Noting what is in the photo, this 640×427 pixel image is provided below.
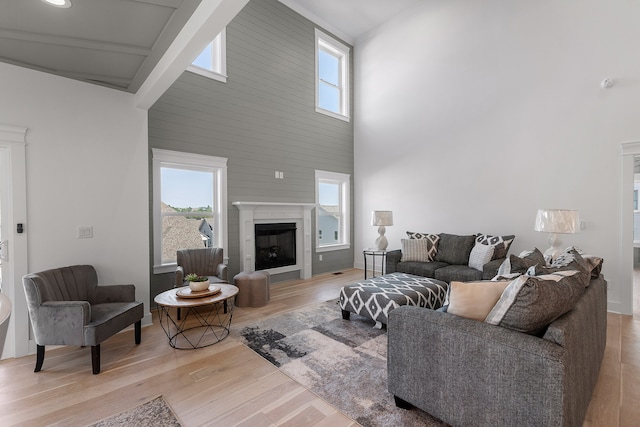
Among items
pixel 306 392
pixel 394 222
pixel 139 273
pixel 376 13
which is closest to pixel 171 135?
pixel 139 273

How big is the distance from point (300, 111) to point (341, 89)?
5.01 ft

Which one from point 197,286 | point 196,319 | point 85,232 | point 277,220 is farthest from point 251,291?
point 85,232

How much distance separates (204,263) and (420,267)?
325 centimetres

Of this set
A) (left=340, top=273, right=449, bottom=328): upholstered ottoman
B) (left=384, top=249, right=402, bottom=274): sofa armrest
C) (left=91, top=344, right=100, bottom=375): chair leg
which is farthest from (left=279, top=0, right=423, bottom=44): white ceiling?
(left=91, top=344, right=100, bottom=375): chair leg

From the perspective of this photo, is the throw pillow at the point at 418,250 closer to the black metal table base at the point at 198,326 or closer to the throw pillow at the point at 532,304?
the black metal table base at the point at 198,326

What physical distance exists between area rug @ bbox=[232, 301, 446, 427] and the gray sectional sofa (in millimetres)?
188

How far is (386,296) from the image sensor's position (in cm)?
Result: 317

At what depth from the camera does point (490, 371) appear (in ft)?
4.82

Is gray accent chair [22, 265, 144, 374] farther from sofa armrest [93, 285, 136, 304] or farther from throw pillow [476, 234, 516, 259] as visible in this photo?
throw pillow [476, 234, 516, 259]

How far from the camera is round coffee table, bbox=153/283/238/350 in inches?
109

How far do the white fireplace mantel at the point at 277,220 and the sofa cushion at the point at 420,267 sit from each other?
1815 millimetres

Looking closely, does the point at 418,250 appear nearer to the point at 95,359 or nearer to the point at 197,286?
the point at 197,286

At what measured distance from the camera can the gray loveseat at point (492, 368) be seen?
52.2 inches

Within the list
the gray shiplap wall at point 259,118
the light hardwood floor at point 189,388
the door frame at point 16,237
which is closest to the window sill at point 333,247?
the gray shiplap wall at point 259,118
